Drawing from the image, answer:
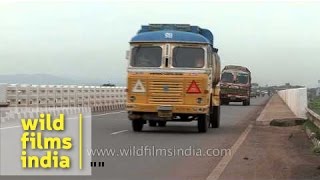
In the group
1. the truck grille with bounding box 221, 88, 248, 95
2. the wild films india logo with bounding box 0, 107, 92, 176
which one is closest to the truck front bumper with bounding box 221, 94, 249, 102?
the truck grille with bounding box 221, 88, 248, 95

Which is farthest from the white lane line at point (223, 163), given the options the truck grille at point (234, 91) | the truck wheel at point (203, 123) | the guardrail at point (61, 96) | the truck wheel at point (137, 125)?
the truck grille at point (234, 91)

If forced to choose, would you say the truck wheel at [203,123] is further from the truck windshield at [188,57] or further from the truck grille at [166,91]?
the truck windshield at [188,57]

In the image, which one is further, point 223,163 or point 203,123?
point 203,123

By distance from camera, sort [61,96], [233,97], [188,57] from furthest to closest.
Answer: [233,97] → [61,96] → [188,57]

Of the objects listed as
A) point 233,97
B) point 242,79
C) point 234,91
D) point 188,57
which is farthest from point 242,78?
point 188,57

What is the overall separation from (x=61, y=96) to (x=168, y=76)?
14909 mm

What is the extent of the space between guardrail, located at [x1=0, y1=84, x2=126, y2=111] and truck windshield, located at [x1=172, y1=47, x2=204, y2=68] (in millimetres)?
9078

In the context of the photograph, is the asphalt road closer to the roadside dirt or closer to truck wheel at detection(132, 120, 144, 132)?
truck wheel at detection(132, 120, 144, 132)

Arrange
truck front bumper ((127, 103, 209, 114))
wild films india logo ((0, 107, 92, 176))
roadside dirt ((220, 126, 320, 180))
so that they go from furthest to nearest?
truck front bumper ((127, 103, 209, 114)) < roadside dirt ((220, 126, 320, 180)) < wild films india logo ((0, 107, 92, 176))

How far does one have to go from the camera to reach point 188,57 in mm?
19766

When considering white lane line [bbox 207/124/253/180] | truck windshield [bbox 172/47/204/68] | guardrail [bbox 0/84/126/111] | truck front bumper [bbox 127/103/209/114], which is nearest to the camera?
white lane line [bbox 207/124/253/180]

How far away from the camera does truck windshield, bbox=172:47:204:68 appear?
1959 centimetres

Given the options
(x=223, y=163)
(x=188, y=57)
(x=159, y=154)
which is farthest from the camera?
(x=188, y=57)

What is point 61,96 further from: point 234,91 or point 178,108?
point 234,91
